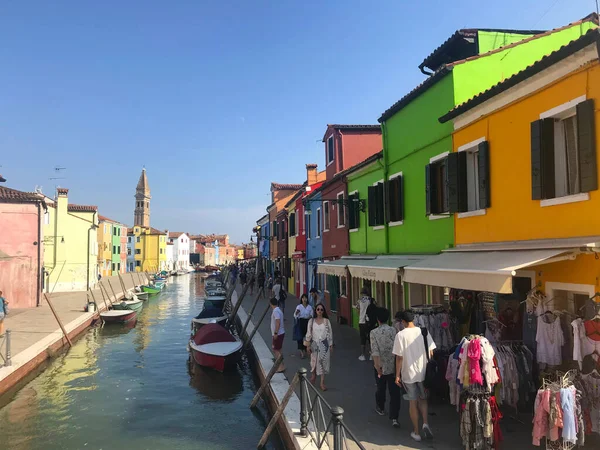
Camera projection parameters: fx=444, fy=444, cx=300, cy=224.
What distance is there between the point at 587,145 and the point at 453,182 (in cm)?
311

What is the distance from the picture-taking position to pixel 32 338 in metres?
17.0

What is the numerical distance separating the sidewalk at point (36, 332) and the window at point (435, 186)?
39.9 feet

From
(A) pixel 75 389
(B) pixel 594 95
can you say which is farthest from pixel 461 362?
(A) pixel 75 389

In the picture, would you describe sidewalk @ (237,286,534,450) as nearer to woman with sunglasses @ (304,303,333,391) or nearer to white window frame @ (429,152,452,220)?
woman with sunglasses @ (304,303,333,391)

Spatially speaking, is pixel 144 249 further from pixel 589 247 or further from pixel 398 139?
pixel 589 247

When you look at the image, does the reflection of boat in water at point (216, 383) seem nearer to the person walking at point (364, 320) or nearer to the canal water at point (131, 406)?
the canal water at point (131, 406)

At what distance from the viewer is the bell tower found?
336 ft

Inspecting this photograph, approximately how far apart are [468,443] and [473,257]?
A: 3.02m

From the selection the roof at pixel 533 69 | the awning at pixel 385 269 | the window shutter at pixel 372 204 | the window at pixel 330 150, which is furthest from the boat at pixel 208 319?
the roof at pixel 533 69

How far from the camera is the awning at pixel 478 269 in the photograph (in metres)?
5.70

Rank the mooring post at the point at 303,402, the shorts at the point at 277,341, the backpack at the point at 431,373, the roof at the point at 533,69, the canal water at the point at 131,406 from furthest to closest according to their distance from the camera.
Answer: the shorts at the point at 277,341 → the canal water at the point at 131,406 → the backpack at the point at 431,373 → the mooring post at the point at 303,402 → the roof at the point at 533,69

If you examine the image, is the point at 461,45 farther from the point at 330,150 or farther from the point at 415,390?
the point at 330,150

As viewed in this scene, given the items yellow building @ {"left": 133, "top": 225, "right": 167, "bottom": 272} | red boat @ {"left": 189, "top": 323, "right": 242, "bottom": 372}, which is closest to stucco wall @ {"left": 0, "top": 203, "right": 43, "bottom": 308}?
red boat @ {"left": 189, "top": 323, "right": 242, "bottom": 372}

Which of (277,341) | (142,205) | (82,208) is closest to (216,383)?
(277,341)
